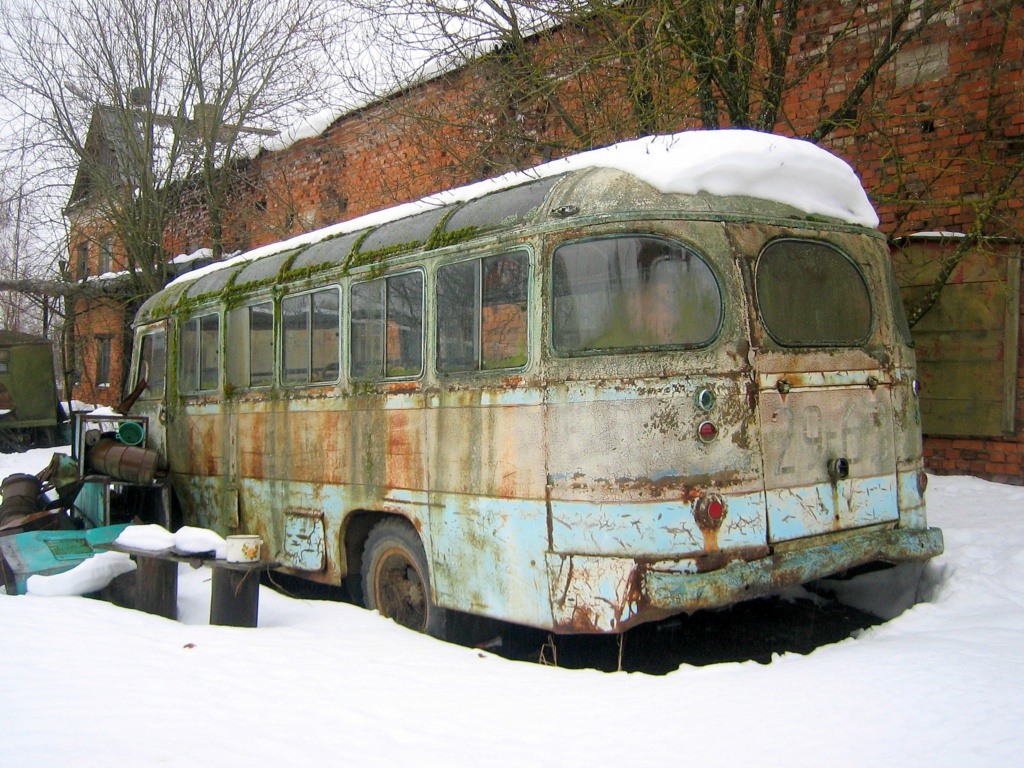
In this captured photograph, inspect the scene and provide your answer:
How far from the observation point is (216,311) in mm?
7988

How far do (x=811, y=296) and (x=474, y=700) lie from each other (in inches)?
106

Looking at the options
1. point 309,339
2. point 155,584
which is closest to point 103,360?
point 309,339

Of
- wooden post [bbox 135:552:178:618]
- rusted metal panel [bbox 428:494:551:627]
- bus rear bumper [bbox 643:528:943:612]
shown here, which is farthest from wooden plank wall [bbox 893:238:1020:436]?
wooden post [bbox 135:552:178:618]

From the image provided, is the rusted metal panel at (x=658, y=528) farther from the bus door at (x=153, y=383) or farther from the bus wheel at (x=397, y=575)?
the bus door at (x=153, y=383)

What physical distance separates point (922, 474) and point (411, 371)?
10.0ft

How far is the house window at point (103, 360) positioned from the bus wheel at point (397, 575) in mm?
20849

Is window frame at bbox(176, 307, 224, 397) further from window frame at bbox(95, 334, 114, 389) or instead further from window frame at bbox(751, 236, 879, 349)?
window frame at bbox(95, 334, 114, 389)

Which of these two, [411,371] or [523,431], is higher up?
[411,371]

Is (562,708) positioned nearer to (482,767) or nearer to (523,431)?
(482,767)

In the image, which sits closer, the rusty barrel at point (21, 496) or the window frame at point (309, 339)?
the window frame at point (309, 339)

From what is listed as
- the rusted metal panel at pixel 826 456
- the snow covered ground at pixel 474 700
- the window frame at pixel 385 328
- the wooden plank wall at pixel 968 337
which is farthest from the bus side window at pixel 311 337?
the wooden plank wall at pixel 968 337

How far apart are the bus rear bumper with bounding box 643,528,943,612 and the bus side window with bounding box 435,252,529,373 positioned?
1351 millimetres

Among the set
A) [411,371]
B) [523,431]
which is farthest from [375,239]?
[523,431]

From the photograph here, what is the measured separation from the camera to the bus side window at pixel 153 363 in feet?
29.5
